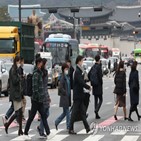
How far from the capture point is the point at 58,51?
50.3 metres

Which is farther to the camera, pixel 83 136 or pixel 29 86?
pixel 83 136

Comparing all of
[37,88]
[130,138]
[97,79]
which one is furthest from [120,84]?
[37,88]

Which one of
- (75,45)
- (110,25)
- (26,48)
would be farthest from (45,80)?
(110,25)

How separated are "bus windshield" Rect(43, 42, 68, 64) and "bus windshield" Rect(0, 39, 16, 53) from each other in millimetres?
12165

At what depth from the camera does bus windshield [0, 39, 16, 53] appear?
123 feet

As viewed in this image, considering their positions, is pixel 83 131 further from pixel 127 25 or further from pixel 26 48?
pixel 127 25

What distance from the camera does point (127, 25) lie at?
178375 mm

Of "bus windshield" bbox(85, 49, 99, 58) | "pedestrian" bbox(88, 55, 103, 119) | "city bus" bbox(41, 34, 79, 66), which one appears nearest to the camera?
"pedestrian" bbox(88, 55, 103, 119)

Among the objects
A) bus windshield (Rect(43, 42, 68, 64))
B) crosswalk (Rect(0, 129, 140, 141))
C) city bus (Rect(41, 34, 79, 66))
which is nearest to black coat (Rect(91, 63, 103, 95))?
crosswalk (Rect(0, 129, 140, 141))

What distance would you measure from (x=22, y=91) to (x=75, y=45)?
37993 millimetres

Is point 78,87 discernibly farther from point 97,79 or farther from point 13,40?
point 13,40

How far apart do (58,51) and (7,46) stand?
12955 mm

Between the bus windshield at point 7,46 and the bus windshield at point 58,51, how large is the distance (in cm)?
1216

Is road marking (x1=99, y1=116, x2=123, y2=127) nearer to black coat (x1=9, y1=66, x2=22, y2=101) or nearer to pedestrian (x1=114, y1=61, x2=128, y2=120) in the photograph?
pedestrian (x1=114, y1=61, x2=128, y2=120)
